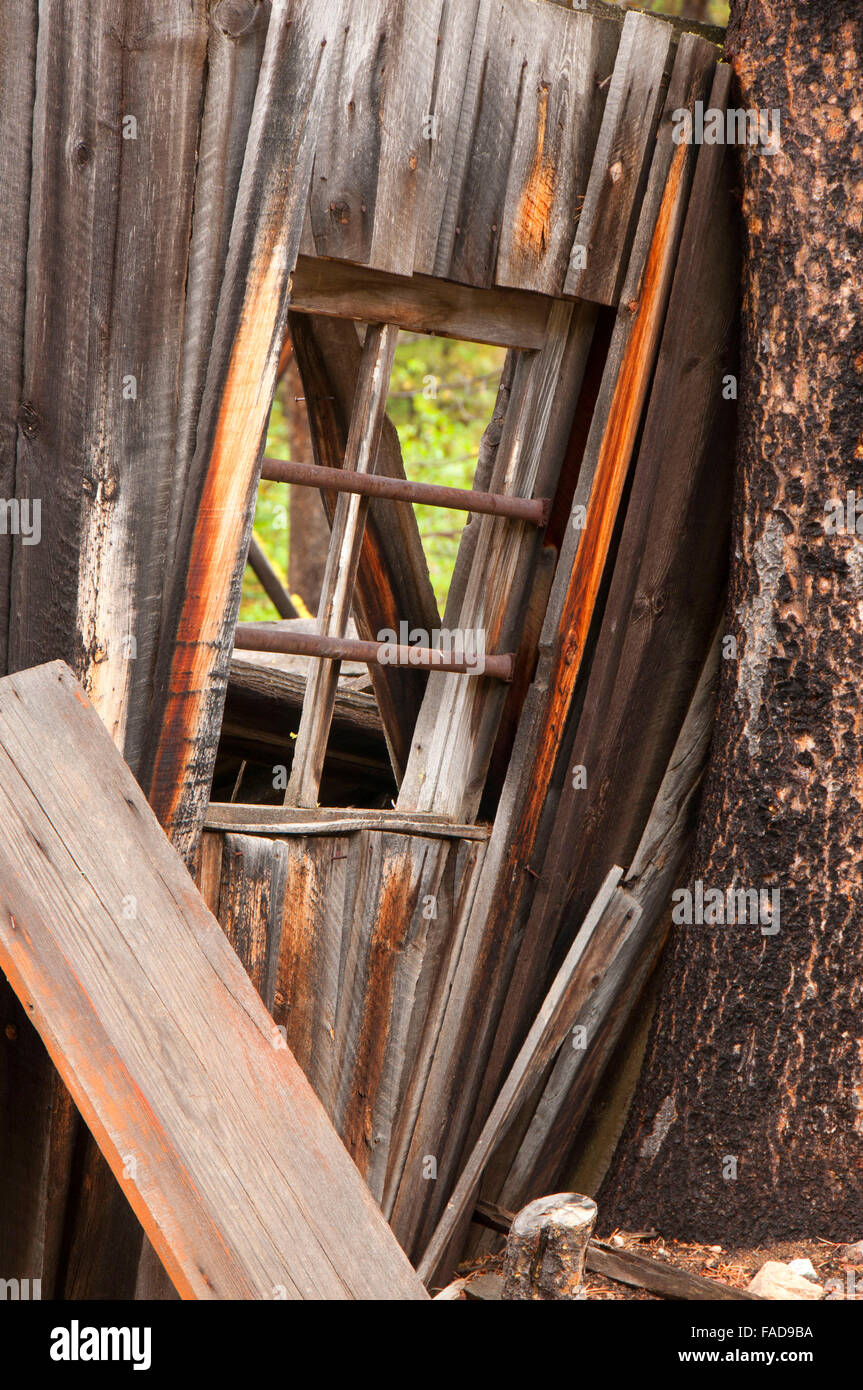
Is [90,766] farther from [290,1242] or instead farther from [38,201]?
[38,201]

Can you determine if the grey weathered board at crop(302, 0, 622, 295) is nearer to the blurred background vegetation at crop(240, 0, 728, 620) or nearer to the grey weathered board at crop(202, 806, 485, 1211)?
the grey weathered board at crop(202, 806, 485, 1211)

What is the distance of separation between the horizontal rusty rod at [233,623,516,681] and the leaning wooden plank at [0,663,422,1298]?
0.59 meters

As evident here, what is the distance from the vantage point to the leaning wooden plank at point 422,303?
2658 mm

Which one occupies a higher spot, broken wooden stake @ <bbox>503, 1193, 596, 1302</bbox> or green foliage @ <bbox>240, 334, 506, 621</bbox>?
green foliage @ <bbox>240, 334, 506, 621</bbox>

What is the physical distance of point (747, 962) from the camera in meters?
2.89

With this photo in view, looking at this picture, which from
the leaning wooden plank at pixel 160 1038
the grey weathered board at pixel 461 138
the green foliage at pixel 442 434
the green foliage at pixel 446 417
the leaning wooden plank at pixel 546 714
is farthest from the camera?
the green foliage at pixel 446 417

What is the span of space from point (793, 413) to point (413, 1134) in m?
2.06

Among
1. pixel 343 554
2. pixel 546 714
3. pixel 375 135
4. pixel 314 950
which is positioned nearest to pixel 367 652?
pixel 343 554

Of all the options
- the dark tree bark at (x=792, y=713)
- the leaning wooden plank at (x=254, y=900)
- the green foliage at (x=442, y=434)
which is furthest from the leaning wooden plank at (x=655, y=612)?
the green foliage at (x=442, y=434)

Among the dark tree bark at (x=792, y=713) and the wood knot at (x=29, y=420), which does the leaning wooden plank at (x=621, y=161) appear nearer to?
the dark tree bark at (x=792, y=713)

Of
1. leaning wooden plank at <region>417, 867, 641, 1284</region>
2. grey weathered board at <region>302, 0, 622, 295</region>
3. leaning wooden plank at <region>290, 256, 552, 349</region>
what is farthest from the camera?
leaning wooden plank at <region>417, 867, 641, 1284</region>

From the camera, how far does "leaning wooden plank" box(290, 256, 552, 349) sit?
2658 mm

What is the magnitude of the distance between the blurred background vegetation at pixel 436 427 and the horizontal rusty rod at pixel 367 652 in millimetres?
6181

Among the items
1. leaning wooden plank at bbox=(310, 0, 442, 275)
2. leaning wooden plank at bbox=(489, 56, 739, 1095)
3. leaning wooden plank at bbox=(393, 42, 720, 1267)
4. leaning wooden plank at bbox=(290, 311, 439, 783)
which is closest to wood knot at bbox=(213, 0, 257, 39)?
leaning wooden plank at bbox=(310, 0, 442, 275)
